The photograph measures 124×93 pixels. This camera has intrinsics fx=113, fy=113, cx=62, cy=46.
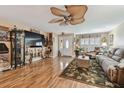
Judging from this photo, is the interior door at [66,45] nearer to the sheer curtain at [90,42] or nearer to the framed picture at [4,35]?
the sheer curtain at [90,42]

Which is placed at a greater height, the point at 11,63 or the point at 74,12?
the point at 74,12

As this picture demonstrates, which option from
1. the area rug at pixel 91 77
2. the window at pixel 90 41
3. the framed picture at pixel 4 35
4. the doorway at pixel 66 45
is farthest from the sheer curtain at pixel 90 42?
the framed picture at pixel 4 35

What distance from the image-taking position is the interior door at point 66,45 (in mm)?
10030

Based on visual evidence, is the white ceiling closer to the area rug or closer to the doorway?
the area rug

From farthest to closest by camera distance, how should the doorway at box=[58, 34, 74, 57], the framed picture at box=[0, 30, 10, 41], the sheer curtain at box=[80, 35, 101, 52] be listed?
the sheer curtain at box=[80, 35, 101, 52] < the doorway at box=[58, 34, 74, 57] < the framed picture at box=[0, 30, 10, 41]

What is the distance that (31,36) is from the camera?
662 centimetres

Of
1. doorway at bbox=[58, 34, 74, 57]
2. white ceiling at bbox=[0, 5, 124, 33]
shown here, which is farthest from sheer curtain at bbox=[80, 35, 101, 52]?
white ceiling at bbox=[0, 5, 124, 33]

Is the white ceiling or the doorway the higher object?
the white ceiling

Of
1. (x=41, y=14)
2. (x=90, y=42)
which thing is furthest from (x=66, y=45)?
(x=41, y=14)

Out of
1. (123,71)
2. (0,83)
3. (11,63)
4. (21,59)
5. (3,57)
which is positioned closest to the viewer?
(123,71)

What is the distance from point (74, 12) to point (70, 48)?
274 inches

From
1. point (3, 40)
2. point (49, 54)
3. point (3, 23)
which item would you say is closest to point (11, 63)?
point (3, 40)

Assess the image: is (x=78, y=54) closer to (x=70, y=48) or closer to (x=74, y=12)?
(x=70, y=48)

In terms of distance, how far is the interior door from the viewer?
10.0 meters
